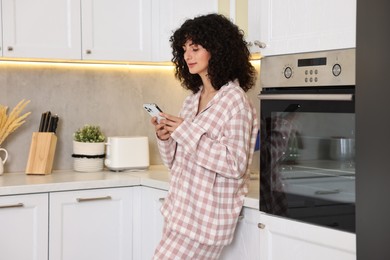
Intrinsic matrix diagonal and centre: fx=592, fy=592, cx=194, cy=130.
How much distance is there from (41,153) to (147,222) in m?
0.68

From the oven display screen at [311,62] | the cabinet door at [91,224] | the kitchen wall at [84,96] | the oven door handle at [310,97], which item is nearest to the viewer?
the oven door handle at [310,97]

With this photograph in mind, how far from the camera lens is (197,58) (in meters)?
2.22

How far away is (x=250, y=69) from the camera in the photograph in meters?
2.30

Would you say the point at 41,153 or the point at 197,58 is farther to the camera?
the point at 41,153

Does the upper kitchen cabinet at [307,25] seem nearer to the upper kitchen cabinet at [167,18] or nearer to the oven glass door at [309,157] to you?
the oven glass door at [309,157]

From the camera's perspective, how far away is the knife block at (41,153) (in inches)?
121

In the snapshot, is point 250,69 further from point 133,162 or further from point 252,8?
point 133,162

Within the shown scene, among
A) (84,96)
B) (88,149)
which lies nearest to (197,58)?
(88,149)

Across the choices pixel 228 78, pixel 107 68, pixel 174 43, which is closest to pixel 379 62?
pixel 228 78

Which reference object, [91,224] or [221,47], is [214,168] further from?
[91,224]

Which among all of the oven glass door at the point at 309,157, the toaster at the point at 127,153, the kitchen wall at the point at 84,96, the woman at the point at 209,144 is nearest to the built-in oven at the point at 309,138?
the oven glass door at the point at 309,157

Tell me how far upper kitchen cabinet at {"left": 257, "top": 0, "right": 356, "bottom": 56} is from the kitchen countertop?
653 millimetres

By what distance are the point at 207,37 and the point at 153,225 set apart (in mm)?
1108

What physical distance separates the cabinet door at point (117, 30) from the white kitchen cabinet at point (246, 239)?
4.38ft
